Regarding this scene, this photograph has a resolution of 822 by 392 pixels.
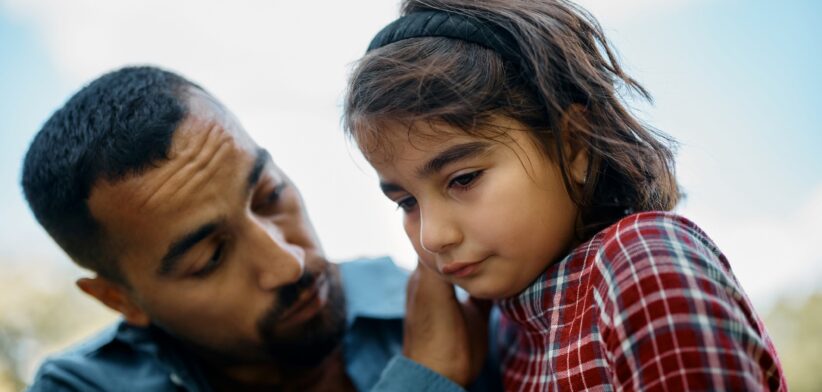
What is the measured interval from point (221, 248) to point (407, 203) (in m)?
0.43

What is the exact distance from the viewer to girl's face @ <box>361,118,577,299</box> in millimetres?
870

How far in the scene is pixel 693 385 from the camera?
2.09 feet

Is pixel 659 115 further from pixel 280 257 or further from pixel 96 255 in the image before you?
pixel 96 255

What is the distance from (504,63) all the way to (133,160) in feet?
2.21

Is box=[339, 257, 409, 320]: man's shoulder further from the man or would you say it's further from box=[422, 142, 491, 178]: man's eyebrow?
box=[422, 142, 491, 178]: man's eyebrow

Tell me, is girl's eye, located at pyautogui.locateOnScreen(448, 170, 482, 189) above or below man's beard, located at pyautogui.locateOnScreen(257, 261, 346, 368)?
above

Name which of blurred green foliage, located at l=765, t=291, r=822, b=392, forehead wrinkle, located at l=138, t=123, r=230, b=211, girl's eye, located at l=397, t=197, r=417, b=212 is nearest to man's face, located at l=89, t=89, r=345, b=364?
forehead wrinkle, located at l=138, t=123, r=230, b=211

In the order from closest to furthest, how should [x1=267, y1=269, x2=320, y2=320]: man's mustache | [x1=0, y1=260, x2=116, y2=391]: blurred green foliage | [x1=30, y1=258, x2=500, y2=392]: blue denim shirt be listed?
[x1=30, y1=258, x2=500, y2=392]: blue denim shirt, [x1=267, y1=269, x2=320, y2=320]: man's mustache, [x1=0, y1=260, x2=116, y2=391]: blurred green foliage

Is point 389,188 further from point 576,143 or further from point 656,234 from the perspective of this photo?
point 656,234

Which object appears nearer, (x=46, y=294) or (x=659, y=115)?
(x=659, y=115)

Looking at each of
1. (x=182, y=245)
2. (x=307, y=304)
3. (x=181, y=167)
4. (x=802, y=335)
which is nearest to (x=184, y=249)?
(x=182, y=245)

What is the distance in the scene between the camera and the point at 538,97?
36.1 inches

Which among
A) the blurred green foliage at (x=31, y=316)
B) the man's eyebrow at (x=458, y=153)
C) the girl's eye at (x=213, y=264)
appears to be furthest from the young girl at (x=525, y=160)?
the blurred green foliage at (x=31, y=316)

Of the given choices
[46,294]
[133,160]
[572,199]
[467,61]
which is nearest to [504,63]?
[467,61]
